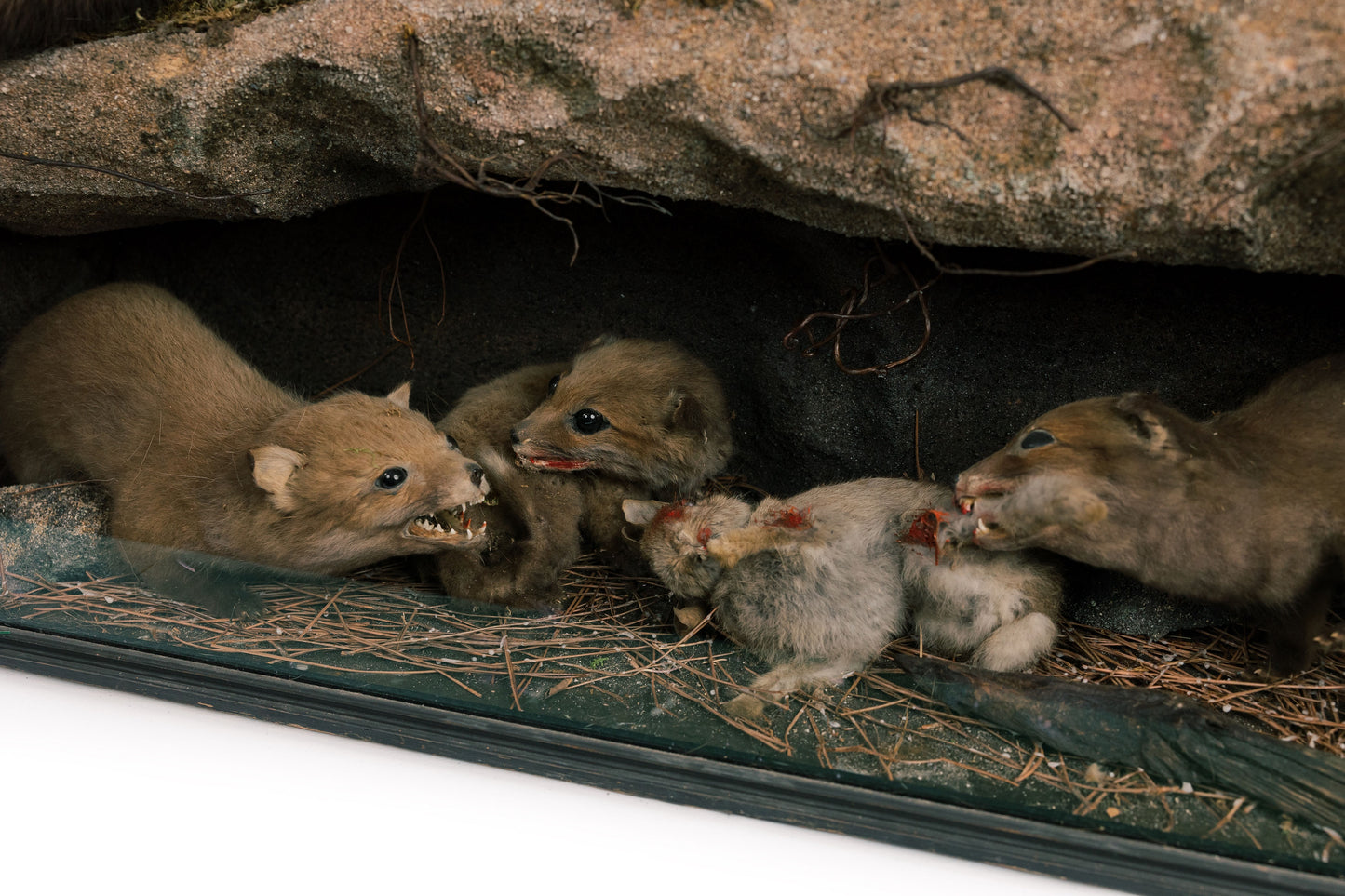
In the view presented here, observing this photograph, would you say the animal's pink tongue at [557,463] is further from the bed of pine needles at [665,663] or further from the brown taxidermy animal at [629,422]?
the bed of pine needles at [665,663]

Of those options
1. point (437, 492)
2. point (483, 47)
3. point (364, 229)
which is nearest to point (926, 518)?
point (437, 492)

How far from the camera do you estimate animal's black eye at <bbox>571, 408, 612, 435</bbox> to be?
Result: 3246mm

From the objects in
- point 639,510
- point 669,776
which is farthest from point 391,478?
point 669,776

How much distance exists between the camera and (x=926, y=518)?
2.71 m

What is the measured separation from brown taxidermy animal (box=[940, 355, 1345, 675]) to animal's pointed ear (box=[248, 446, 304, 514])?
2.15 m

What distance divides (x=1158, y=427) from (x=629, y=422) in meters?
1.71

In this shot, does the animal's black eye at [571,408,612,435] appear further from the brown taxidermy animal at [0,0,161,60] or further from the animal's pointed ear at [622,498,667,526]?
the brown taxidermy animal at [0,0,161,60]

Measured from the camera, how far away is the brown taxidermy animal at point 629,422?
3.25 meters

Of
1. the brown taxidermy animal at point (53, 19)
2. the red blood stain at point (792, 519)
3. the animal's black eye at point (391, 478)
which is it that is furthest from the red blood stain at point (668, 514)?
the brown taxidermy animal at point (53, 19)

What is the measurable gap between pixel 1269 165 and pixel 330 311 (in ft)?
11.7

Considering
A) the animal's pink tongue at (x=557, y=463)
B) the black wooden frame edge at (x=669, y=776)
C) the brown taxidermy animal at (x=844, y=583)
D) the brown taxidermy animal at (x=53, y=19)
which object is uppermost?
the brown taxidermy animal at (x=53, y=19)

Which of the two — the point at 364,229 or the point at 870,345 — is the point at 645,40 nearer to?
the point at 870,345

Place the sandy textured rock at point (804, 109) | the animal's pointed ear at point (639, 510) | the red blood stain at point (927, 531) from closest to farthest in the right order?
the sandy textured rock at point (804, 109) < the red blood stain at point (927, 531) < the animal's pointed ear at point (639, 510)

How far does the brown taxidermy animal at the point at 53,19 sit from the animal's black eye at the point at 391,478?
1611 millimetres
